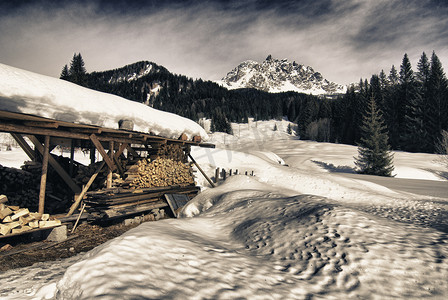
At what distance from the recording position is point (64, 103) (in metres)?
6.15

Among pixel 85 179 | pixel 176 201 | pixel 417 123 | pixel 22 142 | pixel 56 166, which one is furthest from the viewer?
pixel 417 123

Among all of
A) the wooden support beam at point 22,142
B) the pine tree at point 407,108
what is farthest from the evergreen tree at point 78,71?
the pine tree at point 407,108

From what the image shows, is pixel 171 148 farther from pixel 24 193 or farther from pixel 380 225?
pixel 380 225

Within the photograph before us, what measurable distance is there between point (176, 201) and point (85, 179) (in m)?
4.18

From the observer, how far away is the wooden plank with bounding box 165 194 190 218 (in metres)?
10.1

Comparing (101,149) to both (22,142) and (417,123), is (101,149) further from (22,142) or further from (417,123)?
Answer: (417,123)

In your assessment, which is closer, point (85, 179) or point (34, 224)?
point (34, 224)

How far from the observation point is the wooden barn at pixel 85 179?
19.6ft

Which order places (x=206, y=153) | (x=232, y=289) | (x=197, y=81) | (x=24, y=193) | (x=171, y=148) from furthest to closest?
1. (x=197, y=81)
2. (x=206, y=153)
3. (x=171, y=148)
4. (x=24, y=193)
5. (x=232, y=289)

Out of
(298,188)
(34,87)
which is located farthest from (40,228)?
(298,188)

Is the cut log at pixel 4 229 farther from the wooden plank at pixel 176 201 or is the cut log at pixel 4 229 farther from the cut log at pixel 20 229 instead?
the wooden plank at pixel 176 201

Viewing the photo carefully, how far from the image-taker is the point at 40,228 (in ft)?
19.6

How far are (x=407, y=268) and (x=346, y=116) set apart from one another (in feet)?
220

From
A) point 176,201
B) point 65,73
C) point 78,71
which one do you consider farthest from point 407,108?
point 65,73
